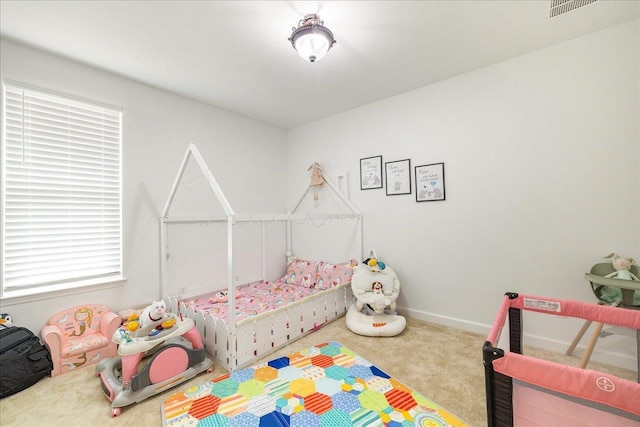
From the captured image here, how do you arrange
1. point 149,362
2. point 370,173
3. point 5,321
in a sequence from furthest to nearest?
point 370,173 → point 5,321 → point 149,362

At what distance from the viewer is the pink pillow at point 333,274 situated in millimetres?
3410

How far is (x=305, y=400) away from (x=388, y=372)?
0.70 metres

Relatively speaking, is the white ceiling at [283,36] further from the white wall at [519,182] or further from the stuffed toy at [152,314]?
the stuffed toy at [152,314]

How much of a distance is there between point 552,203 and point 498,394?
2.05m

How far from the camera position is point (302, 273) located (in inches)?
151

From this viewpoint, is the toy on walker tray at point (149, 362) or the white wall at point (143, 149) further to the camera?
the white wall at point (143, 149)

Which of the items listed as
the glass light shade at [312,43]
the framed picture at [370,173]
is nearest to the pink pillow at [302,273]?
the framed picture at [370,173]

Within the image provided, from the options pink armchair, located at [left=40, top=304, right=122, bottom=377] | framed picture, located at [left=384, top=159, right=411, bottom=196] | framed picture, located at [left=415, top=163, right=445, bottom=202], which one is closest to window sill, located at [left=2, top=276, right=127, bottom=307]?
pink armchair, located at [left=40, top=304, right=122, bottom=377]

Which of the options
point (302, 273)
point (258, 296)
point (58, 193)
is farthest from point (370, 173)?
point (58, 193)

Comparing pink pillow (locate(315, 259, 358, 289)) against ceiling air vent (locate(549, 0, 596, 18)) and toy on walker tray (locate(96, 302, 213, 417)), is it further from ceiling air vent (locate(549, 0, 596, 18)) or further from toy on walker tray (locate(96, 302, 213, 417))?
ceiling air vent (locate(549, 0, 596, 18))

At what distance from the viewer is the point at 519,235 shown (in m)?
2.52

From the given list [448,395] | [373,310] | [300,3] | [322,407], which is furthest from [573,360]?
[300,3]

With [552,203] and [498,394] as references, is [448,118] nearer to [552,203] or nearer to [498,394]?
[552,203]

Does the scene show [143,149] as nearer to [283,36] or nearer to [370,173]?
[283,36]
